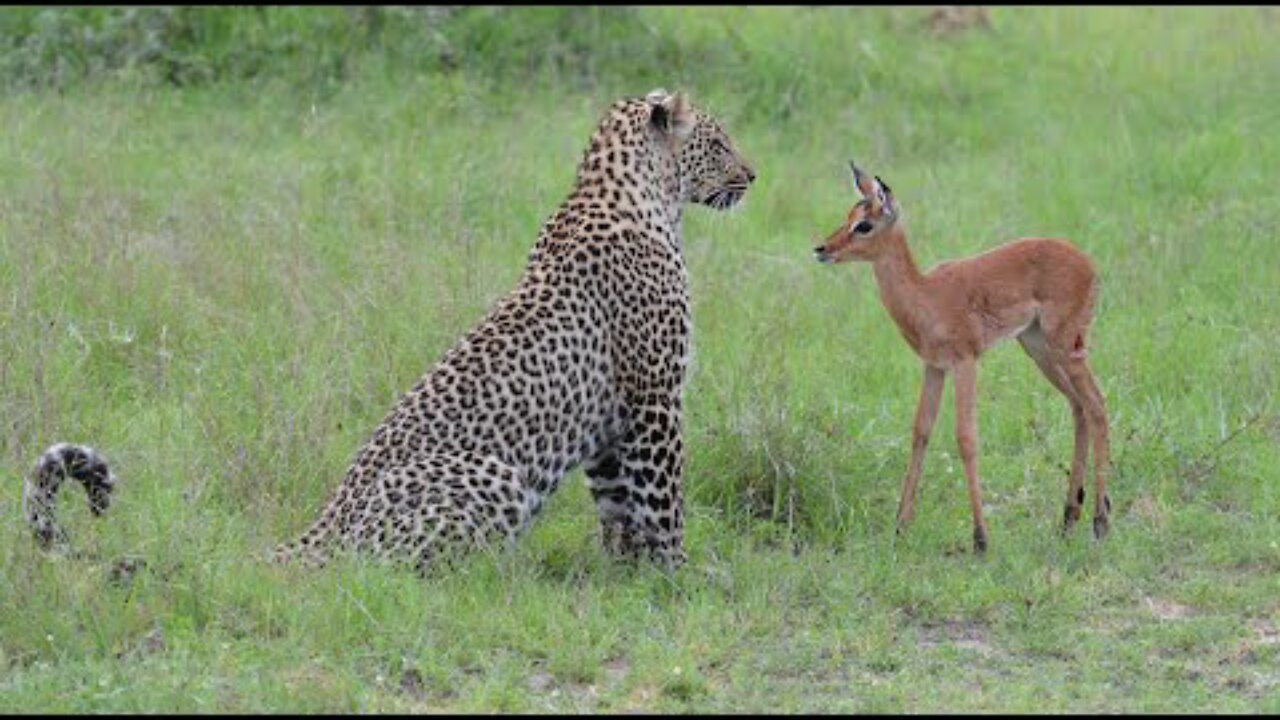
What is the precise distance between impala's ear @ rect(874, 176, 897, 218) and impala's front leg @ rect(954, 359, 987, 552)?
0.66 metres

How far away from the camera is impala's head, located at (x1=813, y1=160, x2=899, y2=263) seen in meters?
8.81

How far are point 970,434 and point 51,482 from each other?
11.6ft

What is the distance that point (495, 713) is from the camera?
269 inches

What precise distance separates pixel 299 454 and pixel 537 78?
20.8ft

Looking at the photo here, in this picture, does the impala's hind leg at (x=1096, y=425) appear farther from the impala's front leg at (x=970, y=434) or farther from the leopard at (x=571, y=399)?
the leopard at (x=571, y=399)

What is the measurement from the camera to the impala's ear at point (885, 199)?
28.9ft

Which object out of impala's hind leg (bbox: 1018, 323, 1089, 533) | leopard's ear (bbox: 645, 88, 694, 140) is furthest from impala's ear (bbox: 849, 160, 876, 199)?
impala's hind leg (bbox: 1018, 323, 1089, 533)

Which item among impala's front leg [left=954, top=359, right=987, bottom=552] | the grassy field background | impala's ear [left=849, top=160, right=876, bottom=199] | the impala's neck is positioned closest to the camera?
the grassy field background

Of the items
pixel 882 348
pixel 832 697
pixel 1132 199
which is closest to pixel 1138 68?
pixel 1132 199

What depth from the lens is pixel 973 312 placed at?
8.91 m

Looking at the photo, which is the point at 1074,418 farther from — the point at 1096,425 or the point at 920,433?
the point at 920,433

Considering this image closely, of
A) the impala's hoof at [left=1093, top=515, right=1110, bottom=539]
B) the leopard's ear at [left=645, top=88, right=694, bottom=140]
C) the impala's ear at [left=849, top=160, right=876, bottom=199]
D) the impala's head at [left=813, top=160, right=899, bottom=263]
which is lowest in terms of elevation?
the impala's hoof at [left=1093, top=515, right=1110, bottom=539]

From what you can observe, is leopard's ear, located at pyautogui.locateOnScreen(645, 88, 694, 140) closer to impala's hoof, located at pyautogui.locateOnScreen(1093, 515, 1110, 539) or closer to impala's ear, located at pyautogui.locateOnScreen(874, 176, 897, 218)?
impala's ear, located at pyautogui.locateOnScreen(874, 176, 897, 218)

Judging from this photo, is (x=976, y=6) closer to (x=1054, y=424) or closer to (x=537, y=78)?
(x=537, y=78)
